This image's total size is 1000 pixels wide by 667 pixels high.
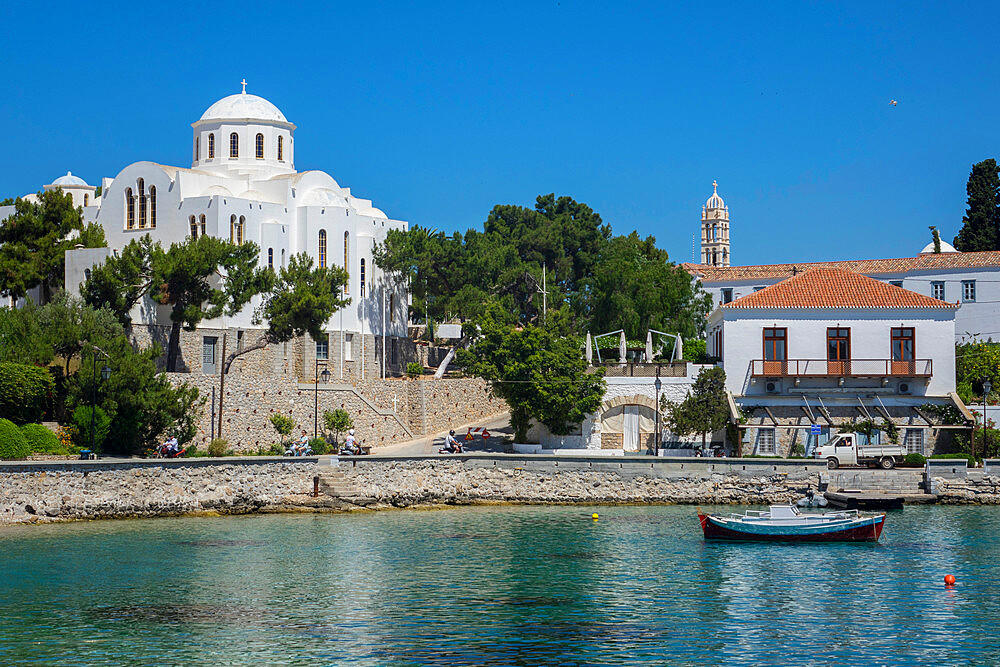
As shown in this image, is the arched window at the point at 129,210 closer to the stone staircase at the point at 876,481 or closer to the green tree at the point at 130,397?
the green tree at the point at 130,397

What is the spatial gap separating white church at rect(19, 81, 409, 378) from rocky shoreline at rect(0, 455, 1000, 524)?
1455 centimetres

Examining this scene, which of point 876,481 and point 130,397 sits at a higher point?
point 130,397

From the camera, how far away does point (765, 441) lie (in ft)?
154

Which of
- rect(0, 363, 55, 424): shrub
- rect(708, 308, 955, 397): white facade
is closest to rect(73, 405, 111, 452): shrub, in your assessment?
rect(0, 363, 55, 424): shrub

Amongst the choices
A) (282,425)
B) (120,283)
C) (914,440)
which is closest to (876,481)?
(914,440)

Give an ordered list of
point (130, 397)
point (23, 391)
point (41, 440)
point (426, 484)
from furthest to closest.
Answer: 1. point (426, 484)
2. point (130, 397)
3. point (23, 391)
4. point (41, 440)

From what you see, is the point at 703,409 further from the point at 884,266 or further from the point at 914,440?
the point at 884,266

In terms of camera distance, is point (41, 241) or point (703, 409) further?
Result: point (41, 241)

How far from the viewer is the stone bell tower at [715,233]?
14225cm

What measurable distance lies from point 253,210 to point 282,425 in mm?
14056

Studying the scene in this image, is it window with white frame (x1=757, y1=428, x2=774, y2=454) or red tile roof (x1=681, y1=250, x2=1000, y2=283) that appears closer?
window with white frame (x1=757, y1=428, x2=774, y2=454)

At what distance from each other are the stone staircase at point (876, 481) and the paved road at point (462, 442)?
47.9 ft

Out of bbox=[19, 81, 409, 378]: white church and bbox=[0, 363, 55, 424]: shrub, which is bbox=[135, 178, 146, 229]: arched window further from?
bbox=[0, 363, 55, 424]: shrub

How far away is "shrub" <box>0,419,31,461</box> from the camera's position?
38.0m
